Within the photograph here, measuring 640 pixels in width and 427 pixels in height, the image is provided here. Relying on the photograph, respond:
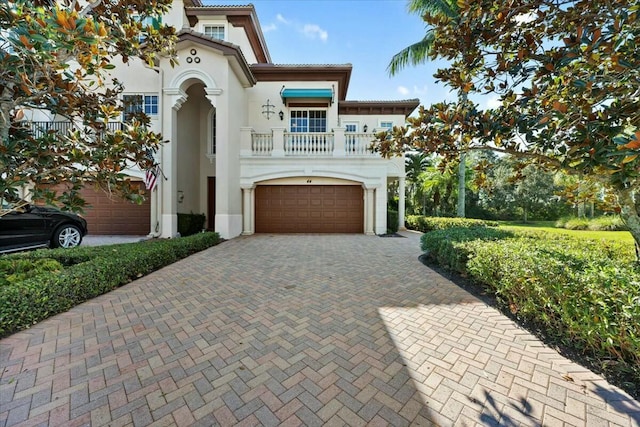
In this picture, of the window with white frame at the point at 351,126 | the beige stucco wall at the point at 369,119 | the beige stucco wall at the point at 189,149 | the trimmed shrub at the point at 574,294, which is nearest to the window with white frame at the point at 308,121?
the beige stucco wall at the point at 369,119

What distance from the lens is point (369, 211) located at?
1214 cm

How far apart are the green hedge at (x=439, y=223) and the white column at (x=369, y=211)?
11.3 ft

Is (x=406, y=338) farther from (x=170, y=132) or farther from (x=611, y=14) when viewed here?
(x=170, y=132)

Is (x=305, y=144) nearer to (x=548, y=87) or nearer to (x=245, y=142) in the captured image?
(x=245, y=142)

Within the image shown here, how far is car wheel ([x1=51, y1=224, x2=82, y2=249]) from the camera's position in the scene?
24.4 ft

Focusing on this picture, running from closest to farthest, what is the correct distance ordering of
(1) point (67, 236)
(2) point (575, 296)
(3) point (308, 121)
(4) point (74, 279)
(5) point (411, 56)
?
(2) point (575, 296)
(4) point (74, 279)
(1) point (67, 236)
(5) point (411, 56)
(3) point (308, 121)

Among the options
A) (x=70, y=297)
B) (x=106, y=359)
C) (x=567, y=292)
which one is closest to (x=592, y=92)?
(x=567, y=292)

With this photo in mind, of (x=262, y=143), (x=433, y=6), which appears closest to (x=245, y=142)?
(x=262, y=143)

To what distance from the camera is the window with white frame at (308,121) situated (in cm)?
1309

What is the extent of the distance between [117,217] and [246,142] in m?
6.42

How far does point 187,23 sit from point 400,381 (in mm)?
16764

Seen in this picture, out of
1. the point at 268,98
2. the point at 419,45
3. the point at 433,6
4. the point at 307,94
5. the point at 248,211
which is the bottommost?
the point at 248,211

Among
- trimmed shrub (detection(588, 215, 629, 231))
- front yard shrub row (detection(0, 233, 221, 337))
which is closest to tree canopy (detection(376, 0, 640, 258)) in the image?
front yard shrub row (detection(0, 233, 221, 337))

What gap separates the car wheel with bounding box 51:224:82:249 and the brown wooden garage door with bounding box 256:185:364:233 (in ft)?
20.6
